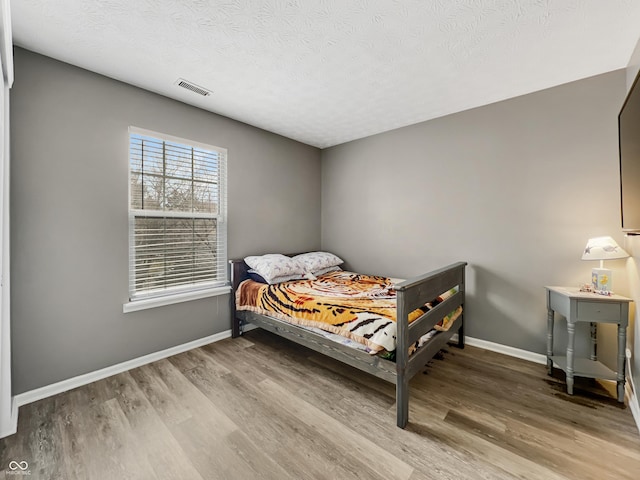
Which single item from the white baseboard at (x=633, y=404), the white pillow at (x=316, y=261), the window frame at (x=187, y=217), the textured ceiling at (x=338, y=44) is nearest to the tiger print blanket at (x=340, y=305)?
the white pillow at (x=316, y=261)

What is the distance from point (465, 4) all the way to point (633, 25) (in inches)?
43.3

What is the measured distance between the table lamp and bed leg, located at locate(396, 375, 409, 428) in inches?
64.6

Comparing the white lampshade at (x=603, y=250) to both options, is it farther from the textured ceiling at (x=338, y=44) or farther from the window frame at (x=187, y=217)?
the window frame at (x=187, y=217)

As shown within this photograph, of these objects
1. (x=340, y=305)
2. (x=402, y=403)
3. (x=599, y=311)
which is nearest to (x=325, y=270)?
(x=340, y=305)

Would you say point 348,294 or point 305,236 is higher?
point 305,236

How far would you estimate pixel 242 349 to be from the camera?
9.00 feet

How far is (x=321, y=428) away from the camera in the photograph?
1.65 metres

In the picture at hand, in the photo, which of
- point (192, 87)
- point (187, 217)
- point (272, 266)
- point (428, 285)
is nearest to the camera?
point (428, 285)

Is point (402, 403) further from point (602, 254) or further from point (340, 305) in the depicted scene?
point (602, 254)

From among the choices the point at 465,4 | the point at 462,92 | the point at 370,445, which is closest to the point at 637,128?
the point at 465,4

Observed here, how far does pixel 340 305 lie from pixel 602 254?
1.91 metres

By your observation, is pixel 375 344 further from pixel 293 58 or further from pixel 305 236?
pixel 305 236

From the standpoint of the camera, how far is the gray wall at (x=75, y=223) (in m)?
1.88

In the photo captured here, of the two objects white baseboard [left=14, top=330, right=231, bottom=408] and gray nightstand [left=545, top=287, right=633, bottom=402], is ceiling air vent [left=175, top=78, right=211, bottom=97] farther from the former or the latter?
gray nightstand [left=545, top=287, right=633, bottom=402]
